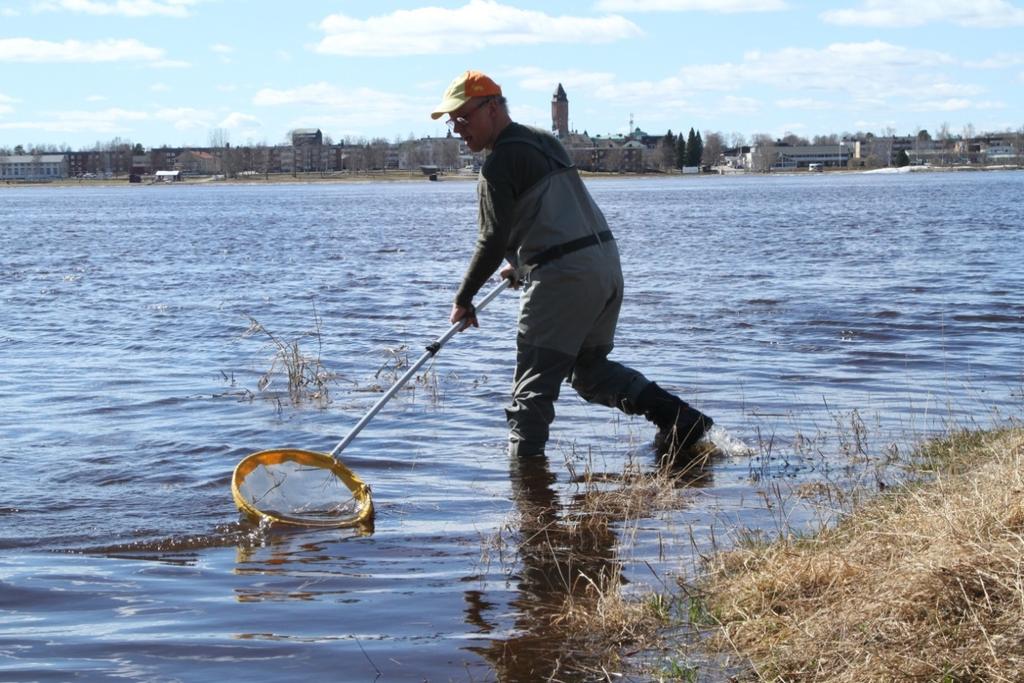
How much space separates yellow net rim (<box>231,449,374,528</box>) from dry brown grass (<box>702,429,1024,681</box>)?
2.15 metres

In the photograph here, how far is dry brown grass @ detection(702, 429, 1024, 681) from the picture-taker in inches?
147

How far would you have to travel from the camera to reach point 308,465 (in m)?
7.08

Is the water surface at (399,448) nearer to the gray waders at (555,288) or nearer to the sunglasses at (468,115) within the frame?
the gray waders at (555,288)

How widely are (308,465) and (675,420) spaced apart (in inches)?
89.5

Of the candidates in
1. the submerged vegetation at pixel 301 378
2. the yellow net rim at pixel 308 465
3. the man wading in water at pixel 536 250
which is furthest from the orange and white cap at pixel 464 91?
the submerged vegetation at pixel 301 378

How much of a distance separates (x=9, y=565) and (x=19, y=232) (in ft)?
137

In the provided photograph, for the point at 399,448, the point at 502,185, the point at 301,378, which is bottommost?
the point at 399,448

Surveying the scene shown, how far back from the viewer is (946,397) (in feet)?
32.4

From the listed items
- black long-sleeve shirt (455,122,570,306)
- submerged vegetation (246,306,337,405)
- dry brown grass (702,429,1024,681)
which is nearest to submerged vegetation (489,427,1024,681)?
dry brown grass (702,429,1024,681)

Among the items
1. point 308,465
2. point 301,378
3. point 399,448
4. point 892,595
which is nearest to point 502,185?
point 308,465

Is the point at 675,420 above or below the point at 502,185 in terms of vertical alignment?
below

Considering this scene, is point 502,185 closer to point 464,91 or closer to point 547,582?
point 464,91

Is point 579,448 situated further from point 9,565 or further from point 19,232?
point 19,232

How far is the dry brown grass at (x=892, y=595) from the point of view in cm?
372
